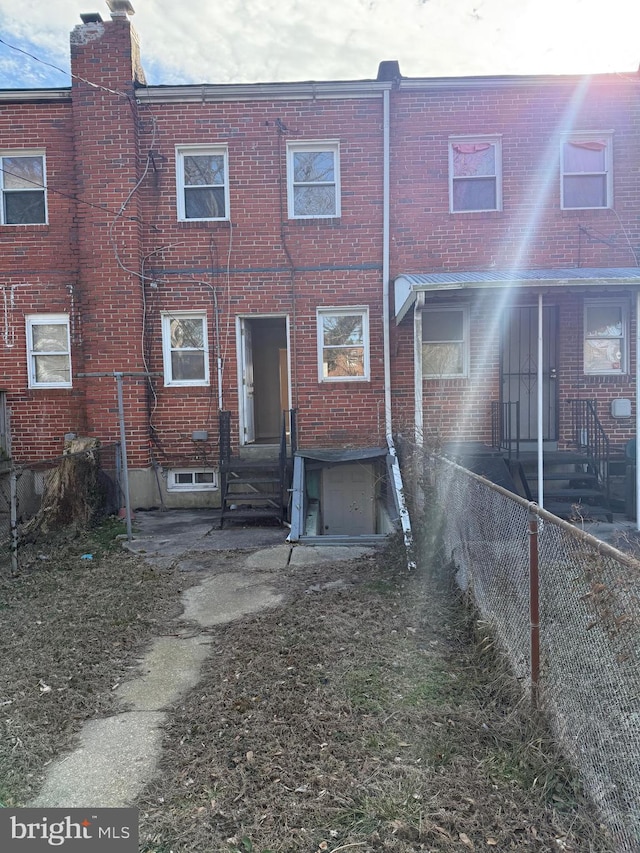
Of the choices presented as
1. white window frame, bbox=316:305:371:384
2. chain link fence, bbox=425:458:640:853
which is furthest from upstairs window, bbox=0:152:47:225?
chain link fence, bbox=425:458:640:853

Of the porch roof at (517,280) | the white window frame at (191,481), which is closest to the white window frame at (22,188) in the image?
the white window frame at (191,481)

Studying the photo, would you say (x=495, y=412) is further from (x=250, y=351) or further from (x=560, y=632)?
(x=560, y=632)

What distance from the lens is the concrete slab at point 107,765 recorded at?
272cm

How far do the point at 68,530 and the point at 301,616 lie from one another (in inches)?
175

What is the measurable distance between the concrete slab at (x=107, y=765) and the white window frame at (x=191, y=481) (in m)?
6.18

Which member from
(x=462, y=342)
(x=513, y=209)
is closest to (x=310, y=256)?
(x=462, y=342)

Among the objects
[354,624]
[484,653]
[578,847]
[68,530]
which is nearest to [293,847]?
[578,847]

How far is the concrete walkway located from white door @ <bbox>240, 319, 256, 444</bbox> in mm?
1694

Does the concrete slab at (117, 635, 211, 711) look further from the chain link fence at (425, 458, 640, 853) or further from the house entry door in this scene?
the house entry door

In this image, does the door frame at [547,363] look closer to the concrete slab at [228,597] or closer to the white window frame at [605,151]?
the white window frame at [605,151]

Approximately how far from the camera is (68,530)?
7.78 meters

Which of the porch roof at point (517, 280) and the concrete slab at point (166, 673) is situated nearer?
the concrete slab at point (166, 673)

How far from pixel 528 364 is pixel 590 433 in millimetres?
1503

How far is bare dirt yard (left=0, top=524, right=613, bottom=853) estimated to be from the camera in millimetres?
2461
